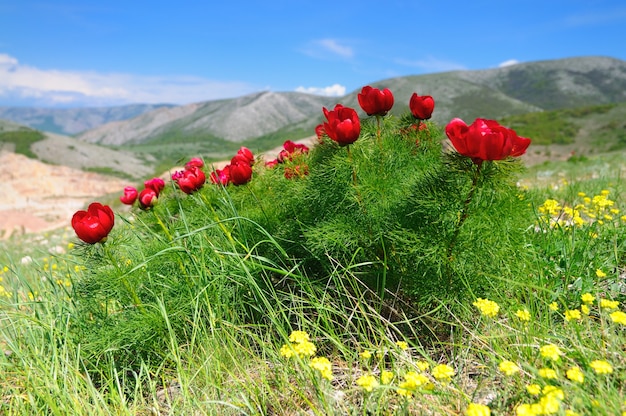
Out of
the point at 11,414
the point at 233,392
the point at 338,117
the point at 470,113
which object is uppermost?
the point at 470,113

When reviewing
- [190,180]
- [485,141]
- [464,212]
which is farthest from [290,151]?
[485,141]

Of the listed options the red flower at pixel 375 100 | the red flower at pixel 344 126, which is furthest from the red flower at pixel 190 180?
the red flower at pixel 375 100

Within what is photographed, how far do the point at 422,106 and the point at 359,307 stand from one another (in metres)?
1.28

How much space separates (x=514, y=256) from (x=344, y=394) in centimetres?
112

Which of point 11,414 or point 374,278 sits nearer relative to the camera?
point 11,414

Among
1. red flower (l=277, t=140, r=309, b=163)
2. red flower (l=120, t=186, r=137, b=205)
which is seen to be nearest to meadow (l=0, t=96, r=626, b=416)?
red flower (l=120, t=186, r=137, b=205)

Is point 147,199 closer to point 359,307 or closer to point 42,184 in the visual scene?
point 359,307

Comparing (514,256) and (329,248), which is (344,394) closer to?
(329,248)

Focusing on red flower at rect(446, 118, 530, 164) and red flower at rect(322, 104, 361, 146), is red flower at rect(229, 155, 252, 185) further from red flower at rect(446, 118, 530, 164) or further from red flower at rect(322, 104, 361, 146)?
red flower at rect(446, 118, 530, 164)

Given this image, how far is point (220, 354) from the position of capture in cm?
234

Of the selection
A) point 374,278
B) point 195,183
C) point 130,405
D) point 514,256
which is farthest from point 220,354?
point 514,256

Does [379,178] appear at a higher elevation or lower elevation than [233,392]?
higher

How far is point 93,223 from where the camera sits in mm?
2281

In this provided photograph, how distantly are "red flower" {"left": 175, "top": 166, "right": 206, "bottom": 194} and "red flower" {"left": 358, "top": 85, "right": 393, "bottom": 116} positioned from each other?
49.0 inches
